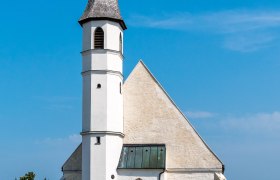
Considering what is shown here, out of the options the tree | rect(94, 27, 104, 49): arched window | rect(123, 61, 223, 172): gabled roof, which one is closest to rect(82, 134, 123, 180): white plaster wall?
rect(123, 61, 223, 172): gabled roof

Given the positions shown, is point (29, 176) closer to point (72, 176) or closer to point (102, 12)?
point (72, 176)

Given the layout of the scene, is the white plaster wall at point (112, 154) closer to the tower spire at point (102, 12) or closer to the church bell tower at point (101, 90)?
the church bell tower at point (101, 90)

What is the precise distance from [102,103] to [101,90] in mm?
801

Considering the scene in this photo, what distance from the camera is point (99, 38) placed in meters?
32.7

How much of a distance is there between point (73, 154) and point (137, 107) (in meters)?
5.14

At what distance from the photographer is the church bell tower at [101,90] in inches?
1235

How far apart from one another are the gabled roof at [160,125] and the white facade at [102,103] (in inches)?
44.8

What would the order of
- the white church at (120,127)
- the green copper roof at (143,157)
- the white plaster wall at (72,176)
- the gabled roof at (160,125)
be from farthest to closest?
1. the white plaster wall at (72,176)
2. the gabled roof at (160,125)
3. the green copper roof at (143,157)
4. the white church at (120,127)

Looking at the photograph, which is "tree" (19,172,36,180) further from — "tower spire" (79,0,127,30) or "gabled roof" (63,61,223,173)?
"tower spire" (79,0,127,30)

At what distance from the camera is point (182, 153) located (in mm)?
32656

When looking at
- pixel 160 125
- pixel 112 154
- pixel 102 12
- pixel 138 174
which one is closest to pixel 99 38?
pixel 102 12

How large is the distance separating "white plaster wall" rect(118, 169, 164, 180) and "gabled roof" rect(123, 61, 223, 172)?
50.1 inches

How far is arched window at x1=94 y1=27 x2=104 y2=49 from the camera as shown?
107 ft

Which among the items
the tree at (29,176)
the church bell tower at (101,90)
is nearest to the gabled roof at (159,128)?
the church bell tower at (101,90)
